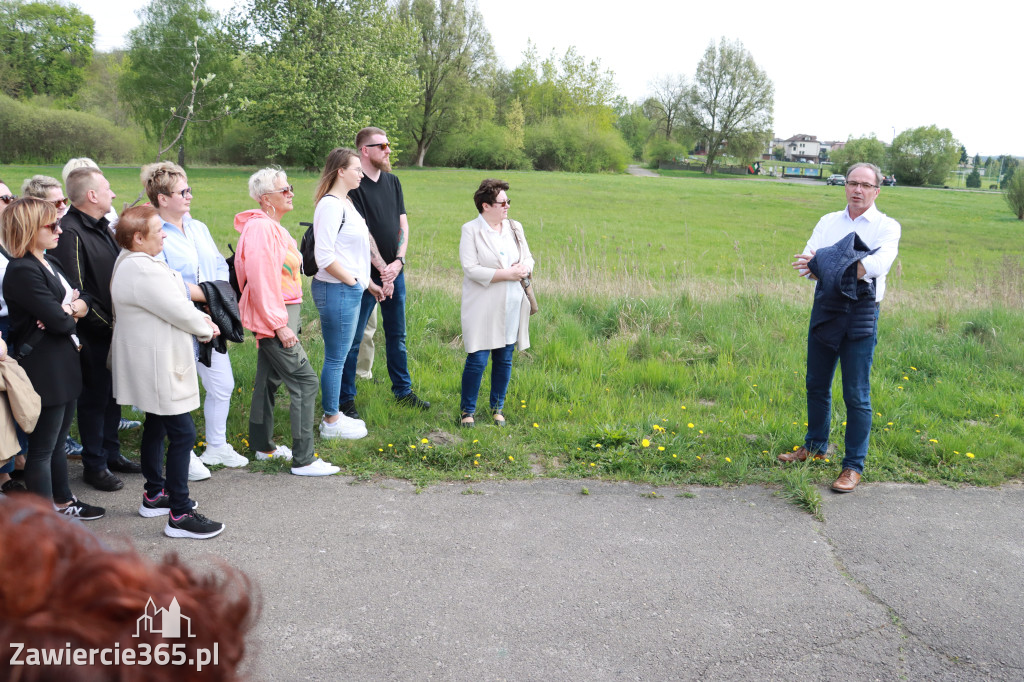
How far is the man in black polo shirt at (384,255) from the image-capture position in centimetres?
657

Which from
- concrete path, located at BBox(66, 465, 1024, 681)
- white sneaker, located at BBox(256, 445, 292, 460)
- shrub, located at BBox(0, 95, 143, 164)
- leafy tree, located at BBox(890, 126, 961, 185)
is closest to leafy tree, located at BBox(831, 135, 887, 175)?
leafy tree, located at BBox(890, 126, 961, 185)

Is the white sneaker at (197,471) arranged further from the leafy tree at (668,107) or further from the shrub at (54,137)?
the leafy tree at (668,107)

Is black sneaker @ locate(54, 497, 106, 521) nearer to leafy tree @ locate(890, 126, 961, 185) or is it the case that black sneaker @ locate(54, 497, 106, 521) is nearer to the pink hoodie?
the pink hoodie

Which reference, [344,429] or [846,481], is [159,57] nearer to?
[344,429]

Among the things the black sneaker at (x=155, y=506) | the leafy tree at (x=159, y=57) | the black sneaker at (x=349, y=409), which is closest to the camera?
the black sneaker at (x=155, y=506)

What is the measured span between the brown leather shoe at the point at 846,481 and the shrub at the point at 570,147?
64658 millimetres

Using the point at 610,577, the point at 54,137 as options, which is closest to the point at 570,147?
the point at 54,137

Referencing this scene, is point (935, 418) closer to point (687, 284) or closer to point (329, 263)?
point (687, 284)

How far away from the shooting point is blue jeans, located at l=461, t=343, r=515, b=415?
6.40m

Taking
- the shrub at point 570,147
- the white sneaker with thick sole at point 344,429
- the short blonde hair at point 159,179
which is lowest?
the white sneaker with thick sole at point 344,429

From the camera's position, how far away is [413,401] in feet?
22.5

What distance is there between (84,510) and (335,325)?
2.17 m

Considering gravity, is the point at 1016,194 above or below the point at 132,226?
above

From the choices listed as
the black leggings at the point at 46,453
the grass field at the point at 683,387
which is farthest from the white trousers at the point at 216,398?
the black leggings at the point at 46,453
